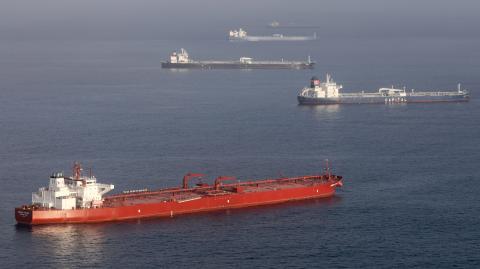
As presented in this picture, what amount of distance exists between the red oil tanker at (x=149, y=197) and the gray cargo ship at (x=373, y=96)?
64.1m

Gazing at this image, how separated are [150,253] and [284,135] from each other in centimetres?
5141

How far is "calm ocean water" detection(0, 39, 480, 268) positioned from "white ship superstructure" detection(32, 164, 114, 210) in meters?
2.40

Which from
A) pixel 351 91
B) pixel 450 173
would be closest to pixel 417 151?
pixel 450 173

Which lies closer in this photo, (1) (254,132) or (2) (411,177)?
(2) (411,177)

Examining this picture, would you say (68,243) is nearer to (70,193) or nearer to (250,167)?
(70,193)

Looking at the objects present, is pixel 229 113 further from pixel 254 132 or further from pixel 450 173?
pixel 450 173

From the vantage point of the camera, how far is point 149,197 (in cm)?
8844

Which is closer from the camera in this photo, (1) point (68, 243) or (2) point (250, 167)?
(1) point (68, 243)

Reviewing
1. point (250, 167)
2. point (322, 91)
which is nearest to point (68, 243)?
point (250, 167)

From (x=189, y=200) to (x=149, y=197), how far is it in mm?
3712

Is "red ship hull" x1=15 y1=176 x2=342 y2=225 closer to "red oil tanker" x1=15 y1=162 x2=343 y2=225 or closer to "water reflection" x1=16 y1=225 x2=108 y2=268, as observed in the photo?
"red oil tanker" x1=15 y1=162 x2=343 y2=225

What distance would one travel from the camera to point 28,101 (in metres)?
158

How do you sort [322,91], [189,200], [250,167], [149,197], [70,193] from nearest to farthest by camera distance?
[70,193] → [189,200] → [149,197] → [250,167] → [322,91]

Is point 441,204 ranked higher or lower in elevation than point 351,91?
lower
